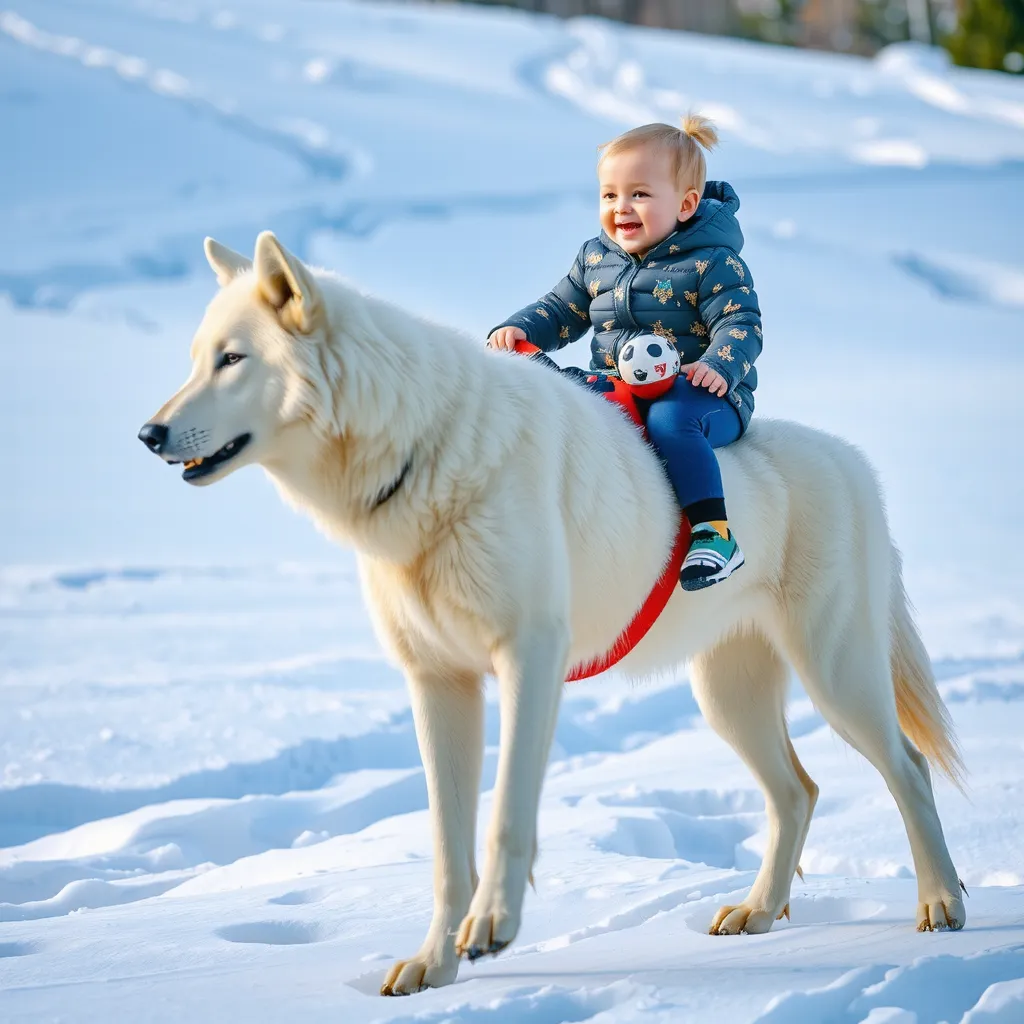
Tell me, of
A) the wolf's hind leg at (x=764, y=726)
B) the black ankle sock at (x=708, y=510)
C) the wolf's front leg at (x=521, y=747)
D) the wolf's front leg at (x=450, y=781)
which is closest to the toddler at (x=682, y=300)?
the black ankle sock at (x=708, y=510)

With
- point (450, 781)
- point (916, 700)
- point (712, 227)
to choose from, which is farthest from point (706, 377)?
point (916, 700)

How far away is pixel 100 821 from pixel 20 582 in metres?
3.48

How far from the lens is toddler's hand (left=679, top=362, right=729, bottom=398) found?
9.16ft

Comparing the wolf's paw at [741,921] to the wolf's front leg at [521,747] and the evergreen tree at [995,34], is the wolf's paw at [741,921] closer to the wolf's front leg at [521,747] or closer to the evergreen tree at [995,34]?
the wolf's front leg at [521,747]

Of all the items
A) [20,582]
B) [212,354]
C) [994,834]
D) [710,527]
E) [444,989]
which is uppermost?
[212,354]

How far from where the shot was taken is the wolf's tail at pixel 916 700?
3.33 m

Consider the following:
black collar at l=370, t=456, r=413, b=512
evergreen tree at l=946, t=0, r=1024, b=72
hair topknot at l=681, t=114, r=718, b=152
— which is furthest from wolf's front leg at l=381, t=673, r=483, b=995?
evergreen tree at l=946, t=0, r=1024, b=72

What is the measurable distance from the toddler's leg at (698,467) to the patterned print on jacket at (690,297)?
90mm

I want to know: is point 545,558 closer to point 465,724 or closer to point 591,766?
point 465,724

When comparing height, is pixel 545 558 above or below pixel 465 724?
above

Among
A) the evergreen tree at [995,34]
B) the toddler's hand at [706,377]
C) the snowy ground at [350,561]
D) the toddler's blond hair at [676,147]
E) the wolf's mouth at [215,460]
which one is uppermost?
the evergreen tree at [995,34]

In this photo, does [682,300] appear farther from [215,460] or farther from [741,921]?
[741,921]

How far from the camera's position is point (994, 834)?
3852mm

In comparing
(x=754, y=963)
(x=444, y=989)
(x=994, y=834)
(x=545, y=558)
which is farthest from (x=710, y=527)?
(x=994, y=834)
